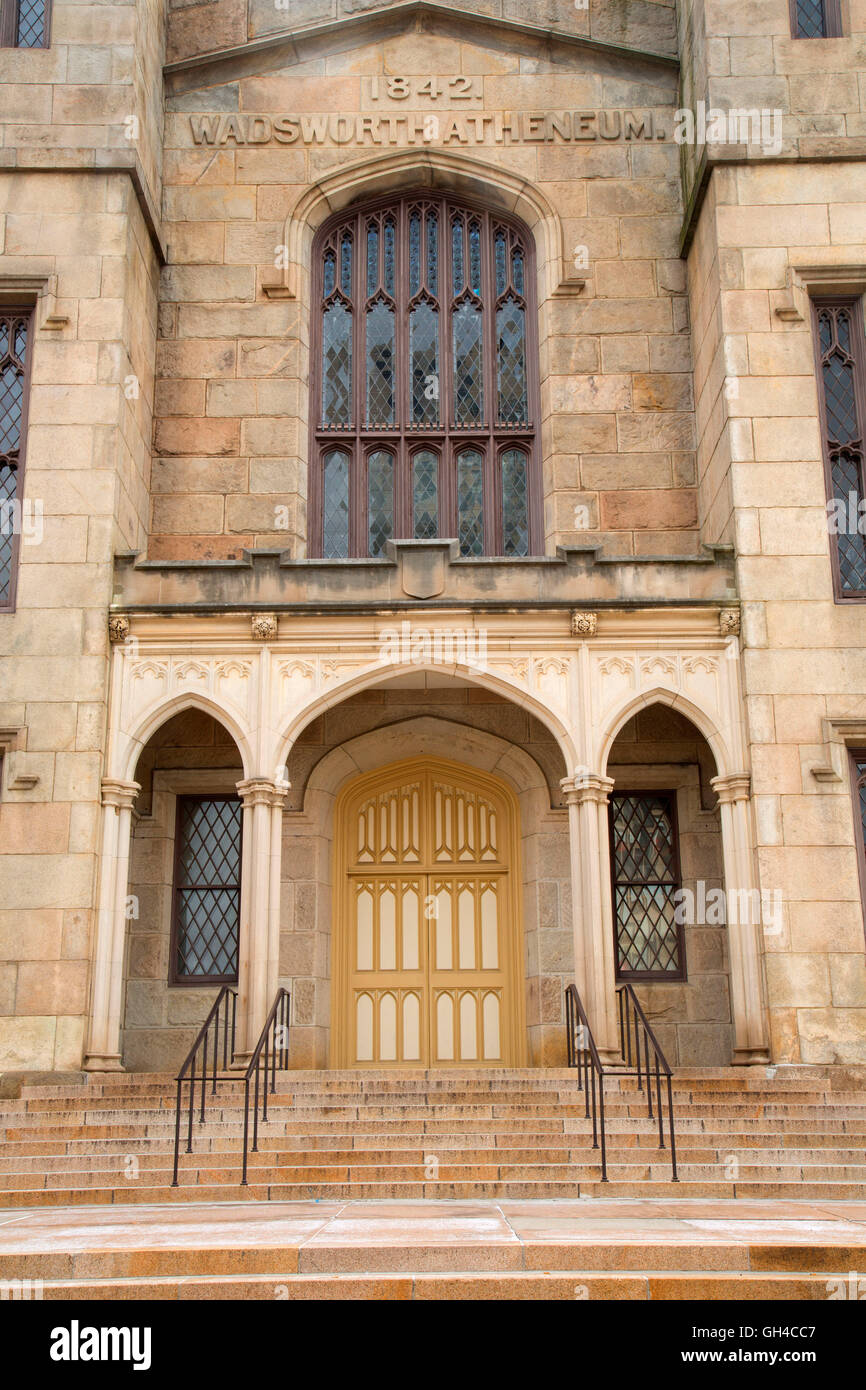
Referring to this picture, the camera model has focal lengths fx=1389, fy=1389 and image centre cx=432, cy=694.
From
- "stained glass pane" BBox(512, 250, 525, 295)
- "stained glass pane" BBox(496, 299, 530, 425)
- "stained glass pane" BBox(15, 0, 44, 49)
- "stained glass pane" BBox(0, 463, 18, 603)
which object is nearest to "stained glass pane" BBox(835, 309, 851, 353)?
"stained glass pane" BBox(496, 299, 530, 425)

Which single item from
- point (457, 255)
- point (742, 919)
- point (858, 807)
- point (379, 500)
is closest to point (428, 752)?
point (379, 500)

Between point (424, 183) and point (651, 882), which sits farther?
point (424, 183)

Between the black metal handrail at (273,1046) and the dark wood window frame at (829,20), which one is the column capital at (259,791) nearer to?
the black metal handrail at (273,1046)

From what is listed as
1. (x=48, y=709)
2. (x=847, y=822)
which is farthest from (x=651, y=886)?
(x=48, y=709)

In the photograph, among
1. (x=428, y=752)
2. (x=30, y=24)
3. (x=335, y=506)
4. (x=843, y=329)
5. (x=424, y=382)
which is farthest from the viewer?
(x=424, y=382)

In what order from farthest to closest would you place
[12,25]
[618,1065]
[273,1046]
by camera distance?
[12,25] → [618,1065] → [273,1046]

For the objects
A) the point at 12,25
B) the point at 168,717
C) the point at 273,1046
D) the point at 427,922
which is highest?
the point at 12,25

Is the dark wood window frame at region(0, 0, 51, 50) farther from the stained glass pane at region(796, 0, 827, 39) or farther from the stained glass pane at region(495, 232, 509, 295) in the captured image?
the stained glass pane at region(796, 0, 827, 39)

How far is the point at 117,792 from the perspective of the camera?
12438 millimetres

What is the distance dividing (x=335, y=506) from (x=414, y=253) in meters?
3.23

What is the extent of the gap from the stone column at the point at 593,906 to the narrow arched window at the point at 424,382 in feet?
11.6

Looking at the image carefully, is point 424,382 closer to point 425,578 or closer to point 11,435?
point 425,578

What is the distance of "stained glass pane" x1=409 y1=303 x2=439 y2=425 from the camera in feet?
50.7

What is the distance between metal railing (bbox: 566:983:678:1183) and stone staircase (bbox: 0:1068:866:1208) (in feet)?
0.39
